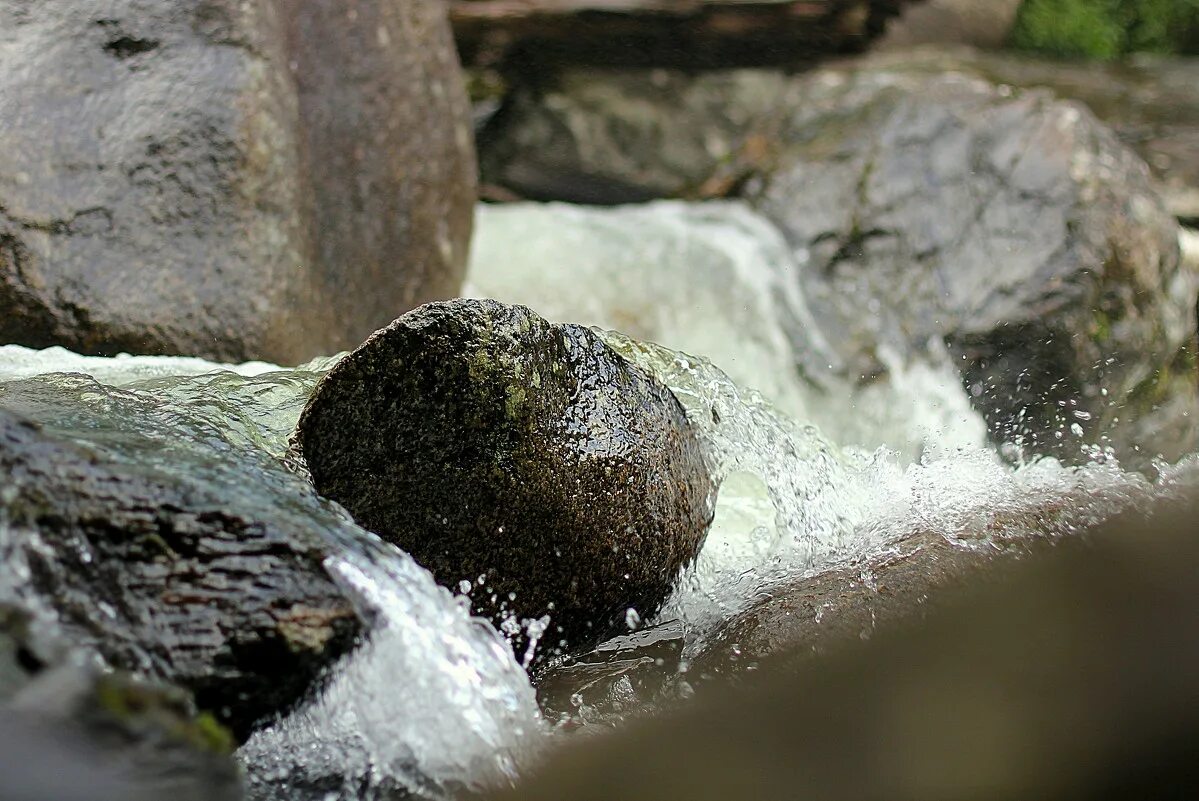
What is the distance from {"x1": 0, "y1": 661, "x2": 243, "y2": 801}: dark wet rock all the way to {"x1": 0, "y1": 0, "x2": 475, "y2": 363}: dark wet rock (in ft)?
8.12

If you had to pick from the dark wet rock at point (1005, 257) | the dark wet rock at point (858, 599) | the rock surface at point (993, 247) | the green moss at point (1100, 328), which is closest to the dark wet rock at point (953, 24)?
the rock surface at point (993, 247)

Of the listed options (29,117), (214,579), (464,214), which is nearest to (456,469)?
(214,579)

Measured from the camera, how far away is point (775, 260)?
226 inches

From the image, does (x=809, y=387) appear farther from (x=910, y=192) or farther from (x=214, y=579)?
(x=214, y=579)

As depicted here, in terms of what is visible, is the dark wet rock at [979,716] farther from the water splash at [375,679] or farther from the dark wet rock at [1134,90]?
the dark wet rock at [1134,90]

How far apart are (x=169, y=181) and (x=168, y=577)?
91.9 inches

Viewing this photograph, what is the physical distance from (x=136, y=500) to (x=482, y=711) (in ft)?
2.27

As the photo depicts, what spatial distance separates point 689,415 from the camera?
11.3 ft

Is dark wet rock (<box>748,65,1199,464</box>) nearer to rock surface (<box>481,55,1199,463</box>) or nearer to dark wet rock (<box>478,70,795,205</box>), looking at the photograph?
rock surface (<box>481,55,1199,463</box>)

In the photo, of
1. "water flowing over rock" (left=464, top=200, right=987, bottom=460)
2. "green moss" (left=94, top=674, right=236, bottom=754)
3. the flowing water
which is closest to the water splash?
the flowing water

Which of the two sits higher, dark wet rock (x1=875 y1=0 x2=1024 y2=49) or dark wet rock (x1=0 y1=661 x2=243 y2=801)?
dark wet rock (x1=0 y1=661 x2=243 y2=801)

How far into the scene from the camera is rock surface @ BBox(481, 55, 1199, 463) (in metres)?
5.16

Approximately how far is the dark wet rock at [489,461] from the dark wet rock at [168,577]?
57 cm

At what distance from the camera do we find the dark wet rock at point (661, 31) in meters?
6.99
